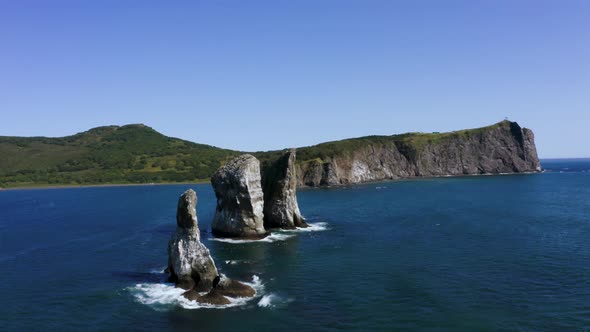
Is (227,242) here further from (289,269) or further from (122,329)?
(122,329)

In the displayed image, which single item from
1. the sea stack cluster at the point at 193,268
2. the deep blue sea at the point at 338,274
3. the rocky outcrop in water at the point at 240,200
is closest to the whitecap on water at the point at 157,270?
the deep blue sea at the point at 338,274

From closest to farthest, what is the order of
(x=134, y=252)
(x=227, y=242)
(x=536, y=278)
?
(x=536, y=278) → (x=134, y=252) → (x=227, y=242)

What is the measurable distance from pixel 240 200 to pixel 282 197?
1116 centimetres

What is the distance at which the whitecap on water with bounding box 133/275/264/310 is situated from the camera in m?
42.2

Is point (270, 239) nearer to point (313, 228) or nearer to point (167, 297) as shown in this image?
point (313, 228)

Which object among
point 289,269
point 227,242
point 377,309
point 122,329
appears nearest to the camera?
point 122,329

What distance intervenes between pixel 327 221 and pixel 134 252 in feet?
128

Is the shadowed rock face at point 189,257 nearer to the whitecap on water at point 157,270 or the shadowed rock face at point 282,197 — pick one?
the whitecap on water at point 157,270

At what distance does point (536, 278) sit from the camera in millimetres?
47188

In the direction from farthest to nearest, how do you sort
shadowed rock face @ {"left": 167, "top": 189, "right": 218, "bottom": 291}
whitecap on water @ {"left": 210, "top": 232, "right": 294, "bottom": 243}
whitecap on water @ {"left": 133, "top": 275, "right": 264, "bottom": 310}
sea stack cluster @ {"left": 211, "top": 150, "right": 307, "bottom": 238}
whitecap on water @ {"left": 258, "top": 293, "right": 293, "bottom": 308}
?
sea stack cluster @ {"left": 211, "top": 150, "right": 307, "bottom": 238}
whitecap on water @ {"left": 210, "top": 232, "right": 294, "bottom": 243}
shadowed rock face @ {"left": 167, "top": 189, "right": 218, "bottom": 291}
whitecap on water @ {"left": 133, "top": 275, "right": 264, "bottom": 310}
whitecap on water @ {"left": 258, "top": 293, "right": 293, "bottom": 308}

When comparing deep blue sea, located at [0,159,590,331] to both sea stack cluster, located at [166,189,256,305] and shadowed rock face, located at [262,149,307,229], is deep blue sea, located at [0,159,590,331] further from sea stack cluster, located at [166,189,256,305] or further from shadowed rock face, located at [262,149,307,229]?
shadowed rock face, located at [262,149,307,229]

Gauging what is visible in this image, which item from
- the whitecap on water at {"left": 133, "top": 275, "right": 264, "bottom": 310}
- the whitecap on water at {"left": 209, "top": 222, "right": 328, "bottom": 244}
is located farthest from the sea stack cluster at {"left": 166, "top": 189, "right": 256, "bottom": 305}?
the whitecap on water at {"left": 209, "top": 222, "right": 328, "bottom": 244}

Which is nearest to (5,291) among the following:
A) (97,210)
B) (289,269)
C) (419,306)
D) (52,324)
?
(52,324)

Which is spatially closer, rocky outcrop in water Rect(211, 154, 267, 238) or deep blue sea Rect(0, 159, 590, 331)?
deep blue sea Rect(0, 159, 590, 331)
